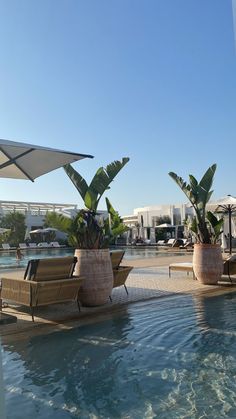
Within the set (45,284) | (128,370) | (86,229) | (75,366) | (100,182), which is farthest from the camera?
(100,182)

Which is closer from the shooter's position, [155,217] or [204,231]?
[204,231]

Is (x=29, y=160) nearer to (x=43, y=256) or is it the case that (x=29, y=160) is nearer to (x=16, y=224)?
(x=43, y=256)

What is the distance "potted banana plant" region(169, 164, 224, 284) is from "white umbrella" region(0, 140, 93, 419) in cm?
442

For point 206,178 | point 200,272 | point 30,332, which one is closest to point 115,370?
point 30,332

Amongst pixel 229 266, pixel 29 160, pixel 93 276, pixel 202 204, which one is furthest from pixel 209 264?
pixel 29 160

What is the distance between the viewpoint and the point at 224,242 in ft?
78.0

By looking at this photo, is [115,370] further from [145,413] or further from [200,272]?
[200,272]

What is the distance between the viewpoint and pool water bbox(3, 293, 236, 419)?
10.3 ft

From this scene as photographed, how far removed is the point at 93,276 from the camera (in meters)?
7.31

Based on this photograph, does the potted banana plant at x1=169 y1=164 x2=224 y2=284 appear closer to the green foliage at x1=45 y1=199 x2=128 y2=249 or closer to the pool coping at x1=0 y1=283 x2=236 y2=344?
the pool coping at x1=0 y1=283 x2=236 y2=344

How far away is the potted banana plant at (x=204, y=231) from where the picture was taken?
380 inches

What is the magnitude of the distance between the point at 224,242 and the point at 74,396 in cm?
2140

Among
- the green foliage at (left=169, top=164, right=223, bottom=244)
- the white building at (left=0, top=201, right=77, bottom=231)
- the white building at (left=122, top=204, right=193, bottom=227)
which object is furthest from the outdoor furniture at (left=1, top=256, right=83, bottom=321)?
the white building at (left=122, top=204, right=193, bottom=227)

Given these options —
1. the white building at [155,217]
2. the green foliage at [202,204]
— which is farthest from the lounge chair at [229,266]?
the white building at [155,217]
